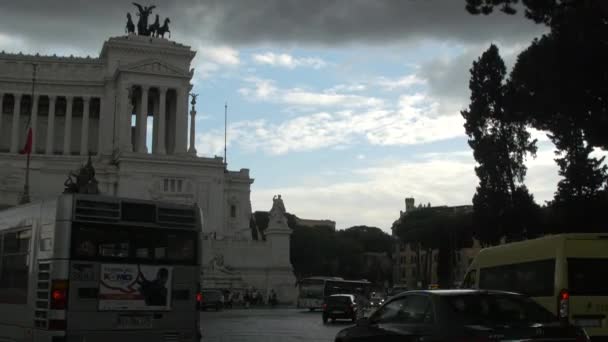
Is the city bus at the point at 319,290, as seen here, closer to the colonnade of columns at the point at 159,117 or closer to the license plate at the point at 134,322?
the colonnade of columns at the point at 159,117

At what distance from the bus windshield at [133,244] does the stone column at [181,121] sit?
6428 cm

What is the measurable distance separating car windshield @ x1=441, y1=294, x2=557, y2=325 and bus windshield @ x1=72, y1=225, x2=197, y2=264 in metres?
5.74

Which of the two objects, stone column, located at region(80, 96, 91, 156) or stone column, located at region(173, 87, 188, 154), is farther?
stone column, located at region(80, 96, 91, 156)

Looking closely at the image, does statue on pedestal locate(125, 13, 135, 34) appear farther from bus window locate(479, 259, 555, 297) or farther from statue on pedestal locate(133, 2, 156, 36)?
bus window locate(479, 259, 555, 297)

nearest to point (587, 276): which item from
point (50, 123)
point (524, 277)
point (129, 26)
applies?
point (524, 277)

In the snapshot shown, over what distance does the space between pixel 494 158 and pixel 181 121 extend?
127 ft

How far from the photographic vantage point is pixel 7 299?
14.2 m

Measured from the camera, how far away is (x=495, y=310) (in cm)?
891

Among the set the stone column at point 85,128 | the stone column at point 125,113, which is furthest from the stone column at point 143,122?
the stone column at point 85,128

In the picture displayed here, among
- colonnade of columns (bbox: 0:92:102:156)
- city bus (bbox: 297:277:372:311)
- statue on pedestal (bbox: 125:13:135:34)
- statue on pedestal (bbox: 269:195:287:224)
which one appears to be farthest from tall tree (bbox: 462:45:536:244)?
colonnade of columns (bbox: 0:92:102:156)

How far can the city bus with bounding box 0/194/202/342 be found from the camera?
12141 mm

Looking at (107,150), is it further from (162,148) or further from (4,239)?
(4,239)

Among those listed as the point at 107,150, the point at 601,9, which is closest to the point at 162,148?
the point at 107,150

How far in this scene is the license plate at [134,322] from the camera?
12.5m
